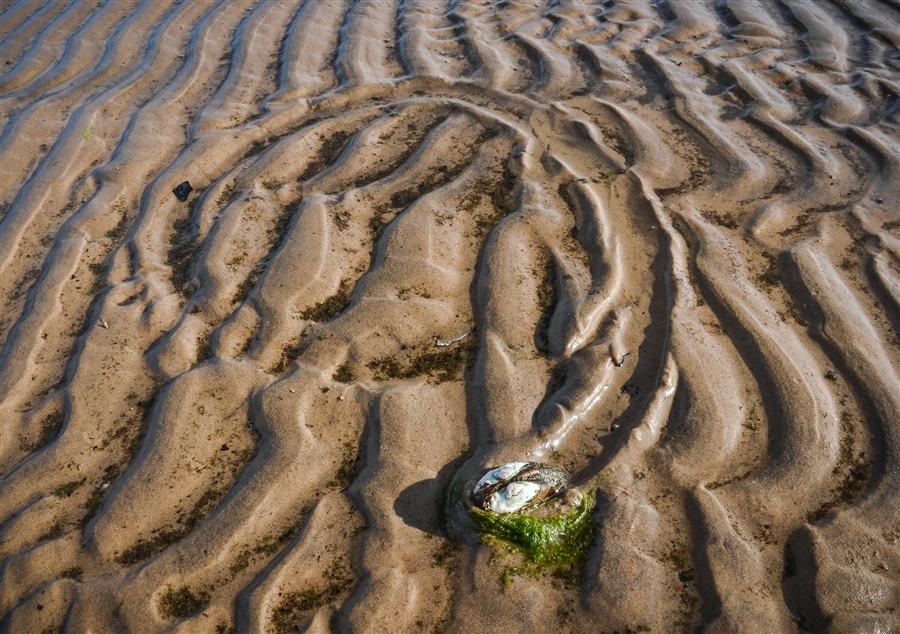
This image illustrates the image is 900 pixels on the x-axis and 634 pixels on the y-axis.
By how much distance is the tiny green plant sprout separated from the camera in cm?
193

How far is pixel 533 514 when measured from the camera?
200 cm

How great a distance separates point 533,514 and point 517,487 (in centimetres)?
11

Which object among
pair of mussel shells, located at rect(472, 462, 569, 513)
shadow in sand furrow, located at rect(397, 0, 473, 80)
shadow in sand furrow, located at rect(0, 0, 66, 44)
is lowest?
pair of mussel shells, located at rect(472, 462, 569, 513)

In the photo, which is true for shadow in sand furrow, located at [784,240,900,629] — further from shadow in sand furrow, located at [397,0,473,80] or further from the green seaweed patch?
shadow in sand furrow, located at [397,0,473,80]

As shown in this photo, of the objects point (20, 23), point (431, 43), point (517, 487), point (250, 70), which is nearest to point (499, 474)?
point (517, 487)

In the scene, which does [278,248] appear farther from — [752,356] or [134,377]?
[752,356]

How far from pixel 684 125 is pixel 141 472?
3.64 meters

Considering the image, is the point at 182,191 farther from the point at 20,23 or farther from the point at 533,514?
the point at 20,23

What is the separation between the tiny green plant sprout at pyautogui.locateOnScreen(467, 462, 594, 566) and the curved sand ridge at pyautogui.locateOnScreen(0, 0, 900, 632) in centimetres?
8

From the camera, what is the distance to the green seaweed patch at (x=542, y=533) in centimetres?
192

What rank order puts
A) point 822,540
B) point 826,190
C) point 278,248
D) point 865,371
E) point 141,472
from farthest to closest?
point 826,190
point 278,248
point 865,371
point 141,472
point 822,540

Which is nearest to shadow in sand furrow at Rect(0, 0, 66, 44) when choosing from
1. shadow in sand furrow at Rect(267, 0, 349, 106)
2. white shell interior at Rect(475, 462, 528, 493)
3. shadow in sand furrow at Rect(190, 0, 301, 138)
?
shadow in sand furrow at Rect(190, 0, 301, 138)

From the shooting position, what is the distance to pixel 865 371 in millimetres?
2379

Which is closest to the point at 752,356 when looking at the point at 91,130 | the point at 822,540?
the point at 822,540
